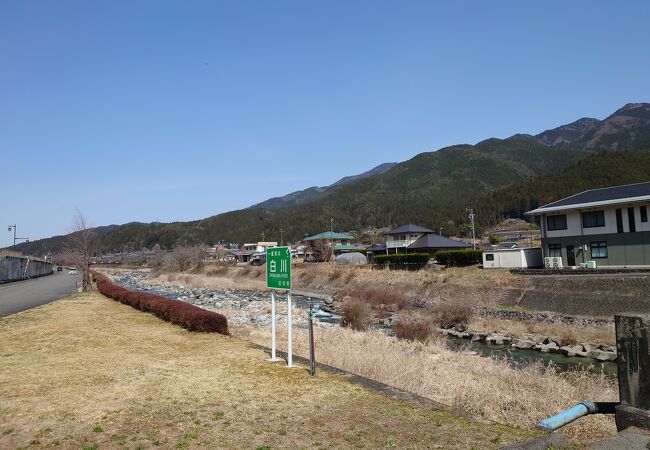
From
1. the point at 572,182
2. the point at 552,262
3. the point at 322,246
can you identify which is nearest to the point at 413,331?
the point at 552,262

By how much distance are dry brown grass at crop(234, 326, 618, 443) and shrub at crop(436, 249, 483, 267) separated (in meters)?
25.5

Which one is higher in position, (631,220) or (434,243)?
(631,220)

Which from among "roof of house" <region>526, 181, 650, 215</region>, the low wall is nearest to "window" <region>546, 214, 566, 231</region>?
"roof of house" <region>526, 181, 650, 215</region>

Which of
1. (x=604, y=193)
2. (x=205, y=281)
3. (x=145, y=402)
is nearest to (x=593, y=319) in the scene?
(x=604, y=193)

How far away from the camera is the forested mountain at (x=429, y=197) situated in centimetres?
11450

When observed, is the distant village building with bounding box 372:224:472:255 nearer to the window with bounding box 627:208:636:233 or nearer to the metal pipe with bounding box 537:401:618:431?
the window with bounding box 627:208:636:233

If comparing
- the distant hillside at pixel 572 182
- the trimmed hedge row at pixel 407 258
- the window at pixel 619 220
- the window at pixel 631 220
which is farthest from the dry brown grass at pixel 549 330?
the distant hillside at pixel 572 182

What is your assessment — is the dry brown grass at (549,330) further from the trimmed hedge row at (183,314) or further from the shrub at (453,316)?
the trimmed hedge row at (183,314)

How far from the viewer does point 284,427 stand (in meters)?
5.34

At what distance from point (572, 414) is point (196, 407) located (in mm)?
4595

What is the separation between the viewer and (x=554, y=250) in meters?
33.0

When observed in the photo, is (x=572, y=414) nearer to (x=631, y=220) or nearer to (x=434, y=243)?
(x=631, y=220)

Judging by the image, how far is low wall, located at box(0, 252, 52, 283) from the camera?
43.5 m

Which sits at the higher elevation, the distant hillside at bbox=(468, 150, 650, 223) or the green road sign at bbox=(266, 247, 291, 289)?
the distant hillside at bbox=(468, 150, 650, 223)
